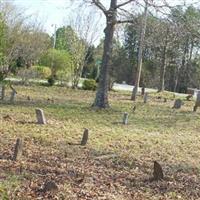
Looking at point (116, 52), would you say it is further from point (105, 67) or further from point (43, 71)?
point (105, 67)

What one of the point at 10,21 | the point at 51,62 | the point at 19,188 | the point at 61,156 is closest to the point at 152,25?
the point at 61,156

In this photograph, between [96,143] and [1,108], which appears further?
[1,108]

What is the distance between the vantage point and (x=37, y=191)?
21.9 ft

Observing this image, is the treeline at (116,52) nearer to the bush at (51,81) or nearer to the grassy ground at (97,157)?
the bush at (51,81)

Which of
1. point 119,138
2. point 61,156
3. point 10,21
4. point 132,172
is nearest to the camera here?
point 132,172

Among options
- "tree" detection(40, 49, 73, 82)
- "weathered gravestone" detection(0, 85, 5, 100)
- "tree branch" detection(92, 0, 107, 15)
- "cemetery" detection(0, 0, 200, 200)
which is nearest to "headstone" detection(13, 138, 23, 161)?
"cemetery" detection(0, 0, 200, 200)

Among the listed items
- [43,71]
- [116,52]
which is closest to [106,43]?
[43,71]

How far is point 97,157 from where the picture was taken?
9531 millimetres

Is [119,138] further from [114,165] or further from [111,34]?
[111,34]

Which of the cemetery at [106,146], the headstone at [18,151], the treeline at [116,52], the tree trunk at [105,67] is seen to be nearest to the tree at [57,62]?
the treeline at [116,52]

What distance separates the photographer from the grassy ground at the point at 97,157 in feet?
23.3

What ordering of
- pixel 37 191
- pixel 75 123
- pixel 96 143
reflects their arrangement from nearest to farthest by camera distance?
pixel 37 191 → pixel 96 143 → pixel 75 123

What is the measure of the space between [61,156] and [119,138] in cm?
326

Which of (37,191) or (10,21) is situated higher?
(10,21)
